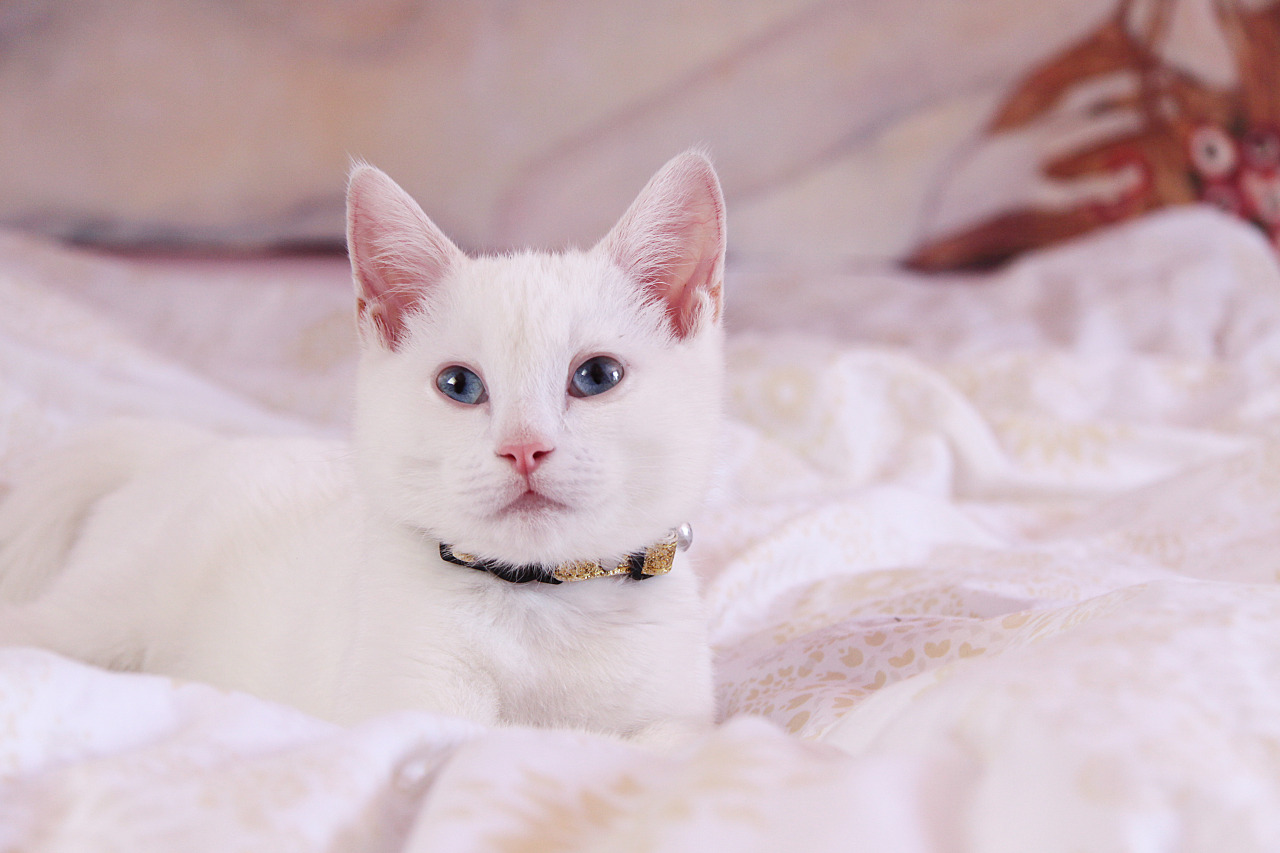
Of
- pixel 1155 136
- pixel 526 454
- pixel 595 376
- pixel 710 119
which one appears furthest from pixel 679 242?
pixel 1155 136

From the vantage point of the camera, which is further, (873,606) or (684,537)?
(873,606)

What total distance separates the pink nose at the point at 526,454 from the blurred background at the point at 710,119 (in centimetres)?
229

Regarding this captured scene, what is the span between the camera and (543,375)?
2.16 feet

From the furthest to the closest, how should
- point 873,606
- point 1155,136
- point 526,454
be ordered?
point 1155,136
point 873,606
point 526,454

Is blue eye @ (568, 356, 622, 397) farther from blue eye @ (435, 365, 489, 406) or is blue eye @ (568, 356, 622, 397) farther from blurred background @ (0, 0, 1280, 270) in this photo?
blurred background @ (0, 0, 1280, 270)

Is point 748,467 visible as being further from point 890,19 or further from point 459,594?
point 890,19

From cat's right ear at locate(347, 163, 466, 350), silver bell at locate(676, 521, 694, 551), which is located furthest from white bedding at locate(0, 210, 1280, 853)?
cat's right ear at locate(347, 163, 466, 350)

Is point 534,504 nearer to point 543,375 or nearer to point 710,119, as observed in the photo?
point 543,375

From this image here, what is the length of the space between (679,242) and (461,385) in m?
0.23

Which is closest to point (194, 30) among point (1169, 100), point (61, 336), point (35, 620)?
point (61, 336)

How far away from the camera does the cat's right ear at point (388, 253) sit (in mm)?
727

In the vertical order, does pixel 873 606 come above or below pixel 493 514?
below

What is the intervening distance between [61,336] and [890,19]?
8.24 ft

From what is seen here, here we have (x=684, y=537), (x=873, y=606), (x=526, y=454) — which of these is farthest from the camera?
(x=873, y=606)
